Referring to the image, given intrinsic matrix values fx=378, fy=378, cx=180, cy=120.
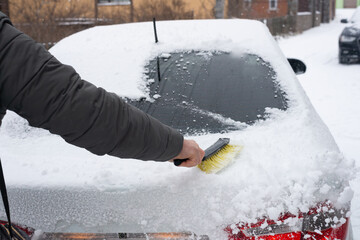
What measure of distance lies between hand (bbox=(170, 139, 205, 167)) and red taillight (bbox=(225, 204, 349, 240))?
282mm

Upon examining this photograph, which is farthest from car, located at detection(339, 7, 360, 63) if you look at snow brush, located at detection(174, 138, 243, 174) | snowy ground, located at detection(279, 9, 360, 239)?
snow brush, located at detection(174, 138, 243, 174)

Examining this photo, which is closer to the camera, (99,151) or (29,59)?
(29,59)

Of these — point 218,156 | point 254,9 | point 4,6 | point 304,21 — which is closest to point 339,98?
point 218,156

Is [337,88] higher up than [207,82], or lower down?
lower down

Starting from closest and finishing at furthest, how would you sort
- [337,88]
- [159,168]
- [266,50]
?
[159,168] < [266,50] < [337,88]

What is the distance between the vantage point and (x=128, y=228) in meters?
1.33

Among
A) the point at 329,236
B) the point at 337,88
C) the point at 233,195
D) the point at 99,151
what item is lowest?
the point at 337,88

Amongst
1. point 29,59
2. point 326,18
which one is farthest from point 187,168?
point 326,18

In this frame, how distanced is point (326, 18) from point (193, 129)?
32251 mm

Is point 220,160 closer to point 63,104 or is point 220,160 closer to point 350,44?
point 63,104

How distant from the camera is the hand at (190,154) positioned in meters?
1.40

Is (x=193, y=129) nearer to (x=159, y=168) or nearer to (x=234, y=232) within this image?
(x=159, y=168)

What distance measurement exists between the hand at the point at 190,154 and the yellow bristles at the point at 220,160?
0.05 metres

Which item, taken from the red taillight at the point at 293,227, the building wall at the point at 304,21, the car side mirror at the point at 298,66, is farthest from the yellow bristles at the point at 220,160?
the building wall at the point at 304,21
